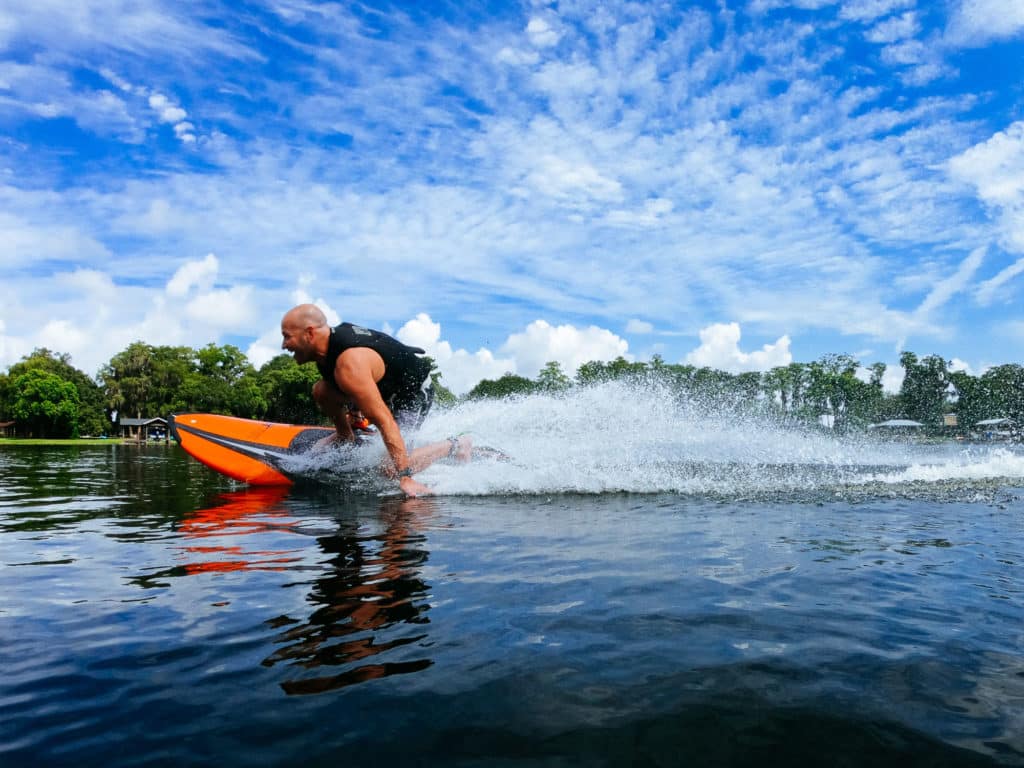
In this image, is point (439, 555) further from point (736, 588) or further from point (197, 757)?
point (197, 757)

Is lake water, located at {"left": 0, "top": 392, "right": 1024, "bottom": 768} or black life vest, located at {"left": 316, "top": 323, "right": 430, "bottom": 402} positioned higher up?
black life vest, located at {"left": 316, "top": 323, "right": 430, "bottom": 402}

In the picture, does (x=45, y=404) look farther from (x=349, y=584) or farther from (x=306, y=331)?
(x=349, y=584)

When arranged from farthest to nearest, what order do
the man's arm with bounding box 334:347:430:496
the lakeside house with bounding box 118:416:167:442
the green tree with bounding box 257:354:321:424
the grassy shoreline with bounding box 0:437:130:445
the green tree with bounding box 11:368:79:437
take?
the lakeside house with bounding box 118:416:167:442 < the green tree with bounding box 11:368:79:437 < the green tree with bounding box 257:354:321:424 < the grassy shoreline with bounding box 0:437:130:445 < the man's arm with bounding box 334:347:430:496

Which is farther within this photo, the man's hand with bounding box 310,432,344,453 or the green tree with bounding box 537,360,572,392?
the green tree with bounding box 537,360,572,392

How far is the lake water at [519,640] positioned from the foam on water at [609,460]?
6.88 ft

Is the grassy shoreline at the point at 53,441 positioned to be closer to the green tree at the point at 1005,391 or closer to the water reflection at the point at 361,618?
the water reflection at the point at 361,618

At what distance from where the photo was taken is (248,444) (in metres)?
10.2

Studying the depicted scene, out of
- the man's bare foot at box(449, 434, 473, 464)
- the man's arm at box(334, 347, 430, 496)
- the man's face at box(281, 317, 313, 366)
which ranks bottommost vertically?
the man's bare foot at box(449, 434, 473, 464)

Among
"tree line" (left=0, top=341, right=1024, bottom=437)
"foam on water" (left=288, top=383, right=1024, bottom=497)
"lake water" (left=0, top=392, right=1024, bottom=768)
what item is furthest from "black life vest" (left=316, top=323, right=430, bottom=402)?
"tree line" (left=0, top=341, right=1024, bottom=437)

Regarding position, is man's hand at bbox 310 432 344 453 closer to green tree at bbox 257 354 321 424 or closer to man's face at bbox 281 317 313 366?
man's face at bbox 281 317 313 366

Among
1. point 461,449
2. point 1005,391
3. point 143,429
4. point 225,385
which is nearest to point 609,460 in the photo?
point 461,449

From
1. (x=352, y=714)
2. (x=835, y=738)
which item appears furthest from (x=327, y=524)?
(x=835, y=738)

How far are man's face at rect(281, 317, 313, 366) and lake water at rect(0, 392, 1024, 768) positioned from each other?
225 cm

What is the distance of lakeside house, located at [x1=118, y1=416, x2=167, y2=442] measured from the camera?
80938 mm
